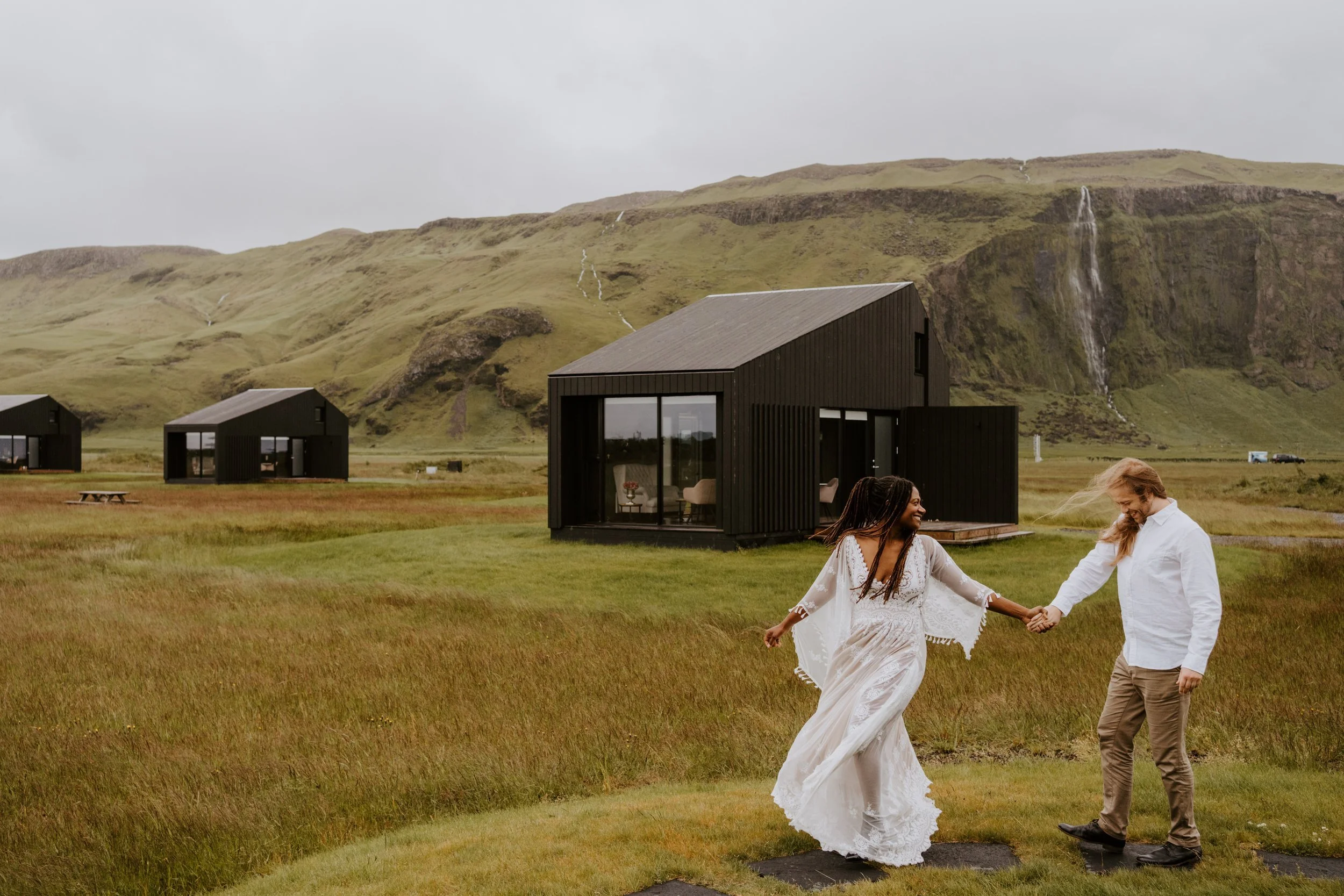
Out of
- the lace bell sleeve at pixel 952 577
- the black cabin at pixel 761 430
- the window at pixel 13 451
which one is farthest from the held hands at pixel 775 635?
the window at pixel 13 451

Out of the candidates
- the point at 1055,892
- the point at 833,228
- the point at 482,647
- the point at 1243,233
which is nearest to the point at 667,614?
the point at 482,647

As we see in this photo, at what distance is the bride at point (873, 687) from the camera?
5.77 meters

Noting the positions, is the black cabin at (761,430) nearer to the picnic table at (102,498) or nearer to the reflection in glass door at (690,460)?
the reflection in glass door at (690,460)

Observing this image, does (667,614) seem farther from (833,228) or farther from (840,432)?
(833,228)

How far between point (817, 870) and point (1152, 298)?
567 ft

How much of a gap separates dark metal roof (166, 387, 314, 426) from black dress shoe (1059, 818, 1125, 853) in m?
53.8

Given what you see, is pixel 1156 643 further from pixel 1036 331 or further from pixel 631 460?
pixel 1036 331

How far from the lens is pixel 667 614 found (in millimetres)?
14719

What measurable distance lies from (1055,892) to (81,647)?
36.7 ft

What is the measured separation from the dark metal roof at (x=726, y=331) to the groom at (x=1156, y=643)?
Answer: 1525 cm

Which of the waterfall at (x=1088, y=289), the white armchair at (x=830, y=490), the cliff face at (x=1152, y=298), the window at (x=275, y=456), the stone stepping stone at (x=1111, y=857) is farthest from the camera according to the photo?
the waterfall at (x=1088, y=289)

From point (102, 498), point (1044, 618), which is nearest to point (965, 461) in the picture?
point (1044, 618)

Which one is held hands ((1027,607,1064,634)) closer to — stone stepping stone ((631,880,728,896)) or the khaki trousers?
the khaki trousers

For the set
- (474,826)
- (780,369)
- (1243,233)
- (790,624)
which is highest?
(1243,233)
